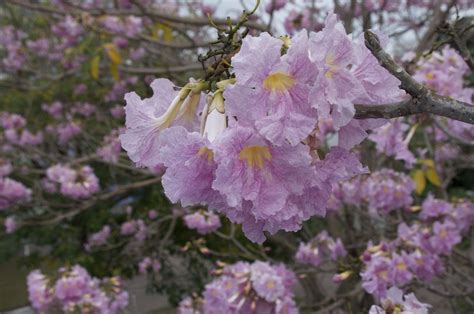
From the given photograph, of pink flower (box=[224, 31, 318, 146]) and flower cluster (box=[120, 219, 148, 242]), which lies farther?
flower cluster (box=[120, 219, 148, 242])

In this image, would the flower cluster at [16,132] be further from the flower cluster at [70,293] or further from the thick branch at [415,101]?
the thick branch at [415,101]

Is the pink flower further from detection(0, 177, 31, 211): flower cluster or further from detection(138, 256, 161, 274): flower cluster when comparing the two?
detection(138, 256, 161, 274): flower cluster

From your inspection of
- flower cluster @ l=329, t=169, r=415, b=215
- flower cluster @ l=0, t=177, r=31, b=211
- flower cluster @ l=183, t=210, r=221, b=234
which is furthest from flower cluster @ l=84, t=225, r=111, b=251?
flower cluster @ l=329, t=169, r=415, b=215

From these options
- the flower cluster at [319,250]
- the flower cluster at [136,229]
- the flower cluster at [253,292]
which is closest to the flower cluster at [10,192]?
the flower cluster at [136,229]

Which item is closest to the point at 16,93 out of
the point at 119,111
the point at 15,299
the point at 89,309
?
the point at 119,111

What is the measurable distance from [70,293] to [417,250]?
6.78 feet

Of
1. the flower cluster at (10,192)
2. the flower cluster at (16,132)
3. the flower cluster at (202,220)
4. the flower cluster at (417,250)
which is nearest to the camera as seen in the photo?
the flower cluster at (417,250)

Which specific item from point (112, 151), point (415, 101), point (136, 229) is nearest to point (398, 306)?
point (415, 101)

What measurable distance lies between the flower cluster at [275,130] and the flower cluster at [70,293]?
2.57m

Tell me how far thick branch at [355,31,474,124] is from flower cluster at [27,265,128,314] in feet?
9.00

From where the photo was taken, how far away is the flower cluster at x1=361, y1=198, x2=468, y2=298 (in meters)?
2.13

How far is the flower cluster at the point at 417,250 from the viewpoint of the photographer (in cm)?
213

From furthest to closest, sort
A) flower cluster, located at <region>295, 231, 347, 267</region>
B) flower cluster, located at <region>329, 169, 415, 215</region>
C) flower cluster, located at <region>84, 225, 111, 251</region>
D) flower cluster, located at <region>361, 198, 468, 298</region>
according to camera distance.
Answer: flower cluster, located at <region>84, 225, 111, 251</region>
flower cluster, located at <region>295, 231, 347, 267</region>
flower cluster, located at <region>329, 169, 415, 215</region>
flower cluster, located at <region>361, 198, 468, 298</region>

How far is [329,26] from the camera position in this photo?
2.33ft
